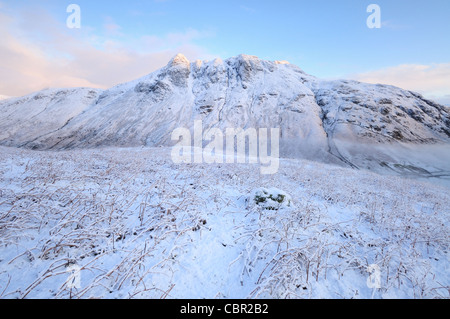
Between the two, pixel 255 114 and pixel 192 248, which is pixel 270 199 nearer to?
pixel 192 248

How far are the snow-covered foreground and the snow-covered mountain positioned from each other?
2144 inches

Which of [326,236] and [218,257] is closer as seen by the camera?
[218,257]

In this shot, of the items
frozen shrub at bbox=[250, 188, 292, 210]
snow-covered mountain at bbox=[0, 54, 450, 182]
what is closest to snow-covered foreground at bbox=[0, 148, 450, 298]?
frozen shrub at bbox=[250, 188, 292, 210]

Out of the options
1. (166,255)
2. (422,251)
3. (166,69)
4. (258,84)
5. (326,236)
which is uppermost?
(166,69)

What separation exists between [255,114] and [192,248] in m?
75.9

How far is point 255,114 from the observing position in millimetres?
76688

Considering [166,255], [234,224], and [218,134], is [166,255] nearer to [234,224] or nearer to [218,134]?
[234,224]

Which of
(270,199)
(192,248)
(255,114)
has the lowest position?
(192,248)

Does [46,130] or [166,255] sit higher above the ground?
[46,130]

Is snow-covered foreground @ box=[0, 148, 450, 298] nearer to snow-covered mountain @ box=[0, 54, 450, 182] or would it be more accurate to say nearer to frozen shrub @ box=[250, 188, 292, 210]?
frozen shrub @ box=[250, 188, 292, 210]

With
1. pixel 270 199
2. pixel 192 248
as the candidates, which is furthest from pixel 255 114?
pixel 192 248

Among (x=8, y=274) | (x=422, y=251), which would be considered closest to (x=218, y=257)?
(x=8, y=274)

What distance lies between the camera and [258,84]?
8725 centimetres
